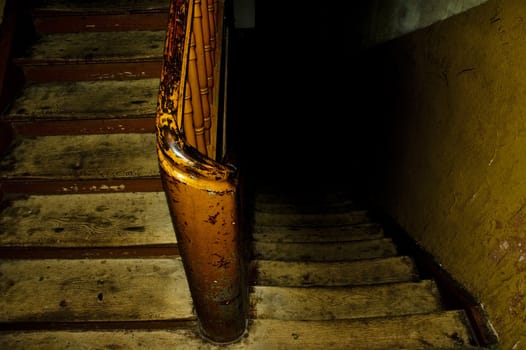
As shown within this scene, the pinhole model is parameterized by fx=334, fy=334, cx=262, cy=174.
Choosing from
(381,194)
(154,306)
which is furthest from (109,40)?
(381,194)

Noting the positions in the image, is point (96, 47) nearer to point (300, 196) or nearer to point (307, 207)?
point (307, 207)

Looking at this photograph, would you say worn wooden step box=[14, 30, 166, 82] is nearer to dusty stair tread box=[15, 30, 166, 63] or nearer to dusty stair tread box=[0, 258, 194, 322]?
dusty stair tread box=[15, 30, 166, 63]

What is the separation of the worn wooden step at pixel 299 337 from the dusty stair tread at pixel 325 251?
75 centimetres

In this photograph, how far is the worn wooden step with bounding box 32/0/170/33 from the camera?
2314 millimetres

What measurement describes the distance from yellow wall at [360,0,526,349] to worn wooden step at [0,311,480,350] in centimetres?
27

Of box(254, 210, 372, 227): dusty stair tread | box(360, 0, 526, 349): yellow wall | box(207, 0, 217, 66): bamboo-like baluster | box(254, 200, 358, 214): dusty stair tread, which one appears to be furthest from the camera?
box(254, 200, 358, 214): dusty stair tread

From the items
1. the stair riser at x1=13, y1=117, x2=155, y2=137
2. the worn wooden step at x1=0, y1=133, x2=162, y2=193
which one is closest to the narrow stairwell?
the worn wooden step at x1=0, y1=133, x2=162, y2=193

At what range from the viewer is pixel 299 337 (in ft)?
5.07

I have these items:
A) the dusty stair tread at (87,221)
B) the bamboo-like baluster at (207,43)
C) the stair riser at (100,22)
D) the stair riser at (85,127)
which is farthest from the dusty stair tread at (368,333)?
the stair riser at (100,22)

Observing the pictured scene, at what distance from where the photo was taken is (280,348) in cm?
150

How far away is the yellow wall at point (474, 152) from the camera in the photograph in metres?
1.35

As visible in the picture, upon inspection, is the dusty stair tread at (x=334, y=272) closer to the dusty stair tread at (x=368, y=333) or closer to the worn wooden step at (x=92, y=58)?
the dusty stair tread at (x=368, y=333)

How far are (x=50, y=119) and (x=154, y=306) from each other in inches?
49.7

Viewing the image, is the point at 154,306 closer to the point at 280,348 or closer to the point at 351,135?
the point at 280,348
